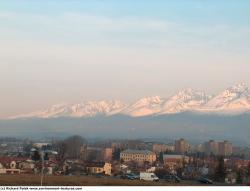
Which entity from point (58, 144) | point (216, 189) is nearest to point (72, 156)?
point (58, 144)

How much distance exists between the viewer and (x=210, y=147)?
56531 millimetres

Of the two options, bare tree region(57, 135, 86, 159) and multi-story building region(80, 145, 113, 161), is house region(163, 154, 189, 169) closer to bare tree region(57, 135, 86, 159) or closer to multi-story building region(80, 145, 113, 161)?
multi-story building region(80, 145, 113, 161)

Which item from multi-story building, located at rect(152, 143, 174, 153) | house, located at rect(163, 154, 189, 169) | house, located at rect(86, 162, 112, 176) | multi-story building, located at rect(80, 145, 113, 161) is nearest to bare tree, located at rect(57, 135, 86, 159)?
multi-story building, located at rect(80, 145, 113, 161)

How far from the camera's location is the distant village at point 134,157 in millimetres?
26031

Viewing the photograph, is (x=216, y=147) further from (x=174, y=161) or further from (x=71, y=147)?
(x=71, y=147)

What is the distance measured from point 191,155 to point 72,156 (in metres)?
16.2

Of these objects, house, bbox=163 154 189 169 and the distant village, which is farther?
house, bbox=163 154 189 169

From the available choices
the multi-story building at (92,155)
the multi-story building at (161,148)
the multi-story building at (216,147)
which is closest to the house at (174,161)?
the multi-story building at (161,148)

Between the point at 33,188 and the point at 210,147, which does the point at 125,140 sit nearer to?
the point at 210,147

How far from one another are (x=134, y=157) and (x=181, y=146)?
17304 mm

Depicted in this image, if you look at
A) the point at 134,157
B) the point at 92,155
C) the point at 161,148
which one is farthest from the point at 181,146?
the point at 92,155

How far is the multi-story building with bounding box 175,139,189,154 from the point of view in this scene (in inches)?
2118

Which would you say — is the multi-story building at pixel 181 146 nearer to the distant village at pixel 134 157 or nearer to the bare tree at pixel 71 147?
the distant village at pixel 134 157

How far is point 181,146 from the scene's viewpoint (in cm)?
5784
